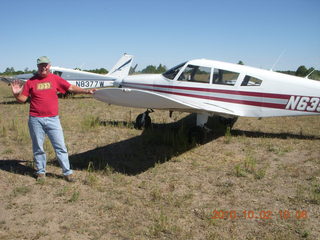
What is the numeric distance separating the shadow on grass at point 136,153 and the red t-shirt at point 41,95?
3.92ft

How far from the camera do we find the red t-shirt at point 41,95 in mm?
4160

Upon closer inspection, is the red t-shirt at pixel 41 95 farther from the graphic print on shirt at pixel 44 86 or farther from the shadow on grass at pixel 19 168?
the shadow on grass at pixel 19 168

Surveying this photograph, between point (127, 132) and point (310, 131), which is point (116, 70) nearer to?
point (127, 132)

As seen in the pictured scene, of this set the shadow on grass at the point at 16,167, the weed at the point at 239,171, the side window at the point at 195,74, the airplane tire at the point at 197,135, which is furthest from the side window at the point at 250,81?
the shadow on grass at the point at 16,167

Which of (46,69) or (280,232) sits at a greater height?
(46,69)

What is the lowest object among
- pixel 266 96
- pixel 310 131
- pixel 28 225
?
pixel 28 225

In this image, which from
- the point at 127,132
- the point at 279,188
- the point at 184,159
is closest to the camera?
the point at 279,188

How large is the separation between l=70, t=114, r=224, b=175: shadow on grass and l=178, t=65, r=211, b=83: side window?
1521 mm

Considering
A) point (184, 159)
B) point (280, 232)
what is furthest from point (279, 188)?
point (184, 159)

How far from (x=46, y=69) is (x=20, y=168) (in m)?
2.09

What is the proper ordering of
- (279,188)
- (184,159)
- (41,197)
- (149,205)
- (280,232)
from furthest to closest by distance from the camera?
(184,159) → (279,188) → (41,197) → (149,205) → (280,232)

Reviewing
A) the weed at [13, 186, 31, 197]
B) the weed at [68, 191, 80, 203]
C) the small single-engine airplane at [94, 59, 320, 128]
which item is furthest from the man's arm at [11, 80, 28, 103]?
the small single-engine airplane at [94, 59, 320, 128]

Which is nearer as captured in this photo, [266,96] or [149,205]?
[149,205]

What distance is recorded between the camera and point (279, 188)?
14.1 ft
